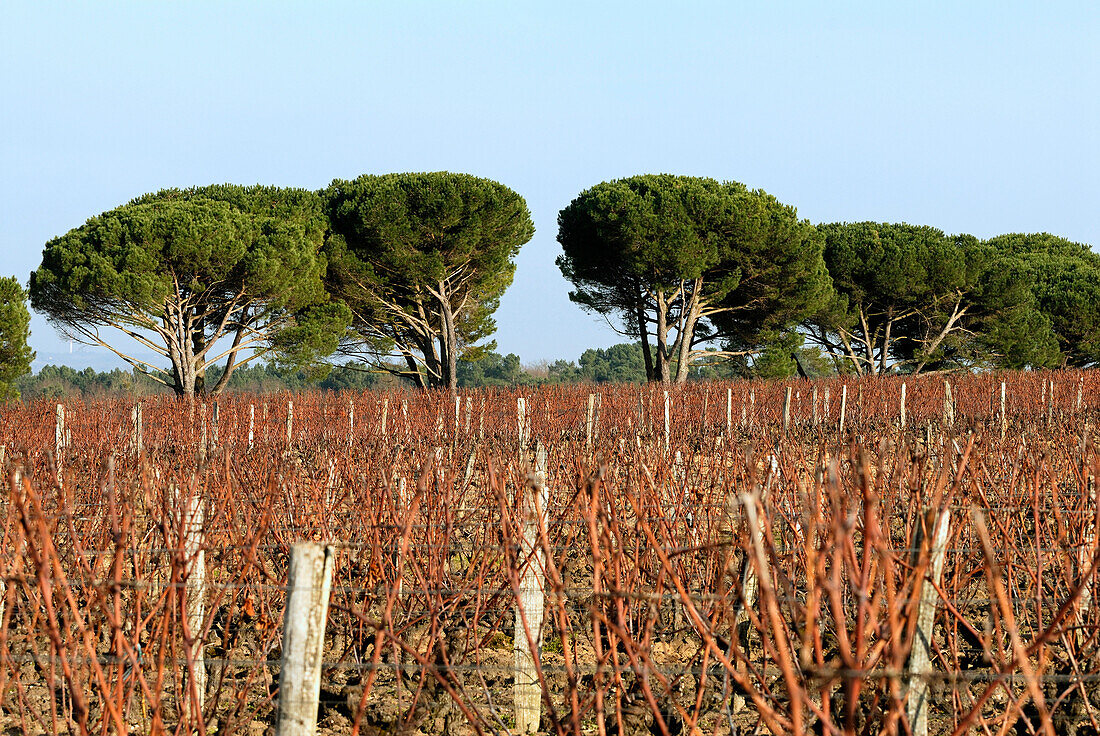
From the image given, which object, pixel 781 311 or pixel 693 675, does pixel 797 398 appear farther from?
pixel 693 675

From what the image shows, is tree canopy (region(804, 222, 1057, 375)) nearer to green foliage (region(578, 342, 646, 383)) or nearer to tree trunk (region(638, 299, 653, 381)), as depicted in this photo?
tree trunk (region(638, 299, 653, 381))

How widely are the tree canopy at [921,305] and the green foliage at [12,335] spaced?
20958 millimetres

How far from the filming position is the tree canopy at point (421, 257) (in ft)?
77.8

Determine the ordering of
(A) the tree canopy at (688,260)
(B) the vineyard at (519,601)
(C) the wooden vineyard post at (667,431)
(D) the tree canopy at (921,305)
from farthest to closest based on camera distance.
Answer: (D) the tree canopy at (921,305), (A) the tree canopy at (688,260), (C) the wooden vineyard post at (667,431), (B) the vineyard at (519,601)

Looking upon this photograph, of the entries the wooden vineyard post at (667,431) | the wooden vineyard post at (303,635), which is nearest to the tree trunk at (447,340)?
the wooden vineyard post at (667,431)

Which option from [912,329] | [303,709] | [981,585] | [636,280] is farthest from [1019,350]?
[303,709]

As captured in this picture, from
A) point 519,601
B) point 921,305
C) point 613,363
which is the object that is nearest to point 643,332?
point 921,305

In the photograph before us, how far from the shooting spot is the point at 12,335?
21141 mm

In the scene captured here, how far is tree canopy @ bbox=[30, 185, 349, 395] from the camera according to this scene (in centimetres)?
2042

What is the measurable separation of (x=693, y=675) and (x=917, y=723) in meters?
1.87

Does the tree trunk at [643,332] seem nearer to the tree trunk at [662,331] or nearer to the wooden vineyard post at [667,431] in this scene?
the tree trunk at [662,331]

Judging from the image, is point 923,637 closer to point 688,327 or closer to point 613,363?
point 688,327

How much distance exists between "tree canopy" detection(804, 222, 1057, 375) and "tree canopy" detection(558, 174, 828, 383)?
311 centimetres

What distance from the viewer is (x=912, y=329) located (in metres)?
31.5
